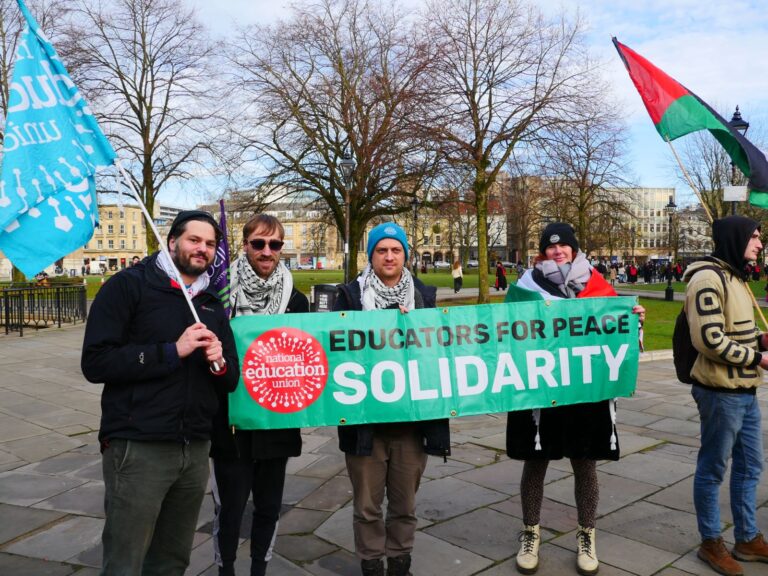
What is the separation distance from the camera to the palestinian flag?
4.02 m

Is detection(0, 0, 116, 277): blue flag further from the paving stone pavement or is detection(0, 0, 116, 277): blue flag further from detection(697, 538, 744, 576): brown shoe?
detection(697, 538, 744, 576): brown shoe

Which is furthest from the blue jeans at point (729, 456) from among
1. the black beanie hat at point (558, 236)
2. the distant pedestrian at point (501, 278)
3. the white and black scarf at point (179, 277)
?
the distant pedestrian at point (501, 278)

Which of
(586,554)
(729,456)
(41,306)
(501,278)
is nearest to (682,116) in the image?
(729,456)

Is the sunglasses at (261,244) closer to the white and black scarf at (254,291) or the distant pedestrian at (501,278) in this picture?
the white and black scarf at (254,291)

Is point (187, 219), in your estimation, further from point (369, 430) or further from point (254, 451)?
point (369, 430)

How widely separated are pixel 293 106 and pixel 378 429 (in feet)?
65.3

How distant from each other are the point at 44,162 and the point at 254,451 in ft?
5.43

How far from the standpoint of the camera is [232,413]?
315 centimetres

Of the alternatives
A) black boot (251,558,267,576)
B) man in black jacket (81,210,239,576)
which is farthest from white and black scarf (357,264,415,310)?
black boot (251,558,267,576)

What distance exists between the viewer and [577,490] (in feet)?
11.5

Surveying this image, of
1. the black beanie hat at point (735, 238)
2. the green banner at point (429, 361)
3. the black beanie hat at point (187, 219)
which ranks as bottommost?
the green banner at point (429, 361)

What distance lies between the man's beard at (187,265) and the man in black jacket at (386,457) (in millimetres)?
908

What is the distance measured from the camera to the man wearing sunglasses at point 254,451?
3074 millimetres

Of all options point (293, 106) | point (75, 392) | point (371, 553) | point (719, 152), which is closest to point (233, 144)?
point (293, 106)
